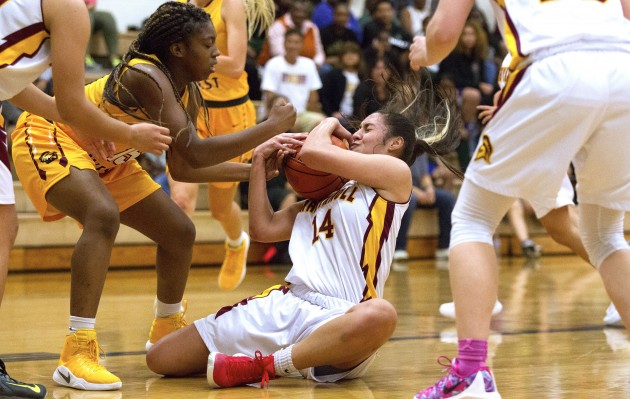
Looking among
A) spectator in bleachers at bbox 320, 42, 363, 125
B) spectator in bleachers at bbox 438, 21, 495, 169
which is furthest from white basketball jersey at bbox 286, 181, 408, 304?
spectator in bleachers at bbox 438, 21, 495, 169

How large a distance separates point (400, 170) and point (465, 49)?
8.37 metres

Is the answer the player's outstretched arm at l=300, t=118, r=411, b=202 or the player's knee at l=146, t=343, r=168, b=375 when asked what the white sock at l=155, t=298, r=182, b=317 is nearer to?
the player's knee at l=146, t=343, r=168, b=375

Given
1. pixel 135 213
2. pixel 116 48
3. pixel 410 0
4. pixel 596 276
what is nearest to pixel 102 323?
pixel 135 213

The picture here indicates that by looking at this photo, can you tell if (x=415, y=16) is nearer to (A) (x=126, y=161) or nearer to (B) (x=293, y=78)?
(B) (x=293, y=78)

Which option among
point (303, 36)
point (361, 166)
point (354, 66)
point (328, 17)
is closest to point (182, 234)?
point (361, 166)

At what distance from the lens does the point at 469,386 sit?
2.96 metres

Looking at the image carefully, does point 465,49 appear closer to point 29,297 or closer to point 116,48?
point 116,48

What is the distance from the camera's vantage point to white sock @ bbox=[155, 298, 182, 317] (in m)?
4.38

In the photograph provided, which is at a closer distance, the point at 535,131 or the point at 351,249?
the point at 535,131

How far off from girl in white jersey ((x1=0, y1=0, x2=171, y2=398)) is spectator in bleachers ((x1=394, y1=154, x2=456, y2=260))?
22.5ft

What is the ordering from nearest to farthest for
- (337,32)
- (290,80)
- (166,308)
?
(166,308) < (290,80) < (337,32)

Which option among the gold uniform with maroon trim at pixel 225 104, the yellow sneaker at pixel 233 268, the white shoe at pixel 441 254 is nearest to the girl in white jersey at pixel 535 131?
the gold uniform with maroon trim at pixel 225 104

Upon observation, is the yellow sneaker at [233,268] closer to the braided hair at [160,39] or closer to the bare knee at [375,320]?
the braided hair at [160,39]

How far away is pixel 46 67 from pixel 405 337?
2.44 m
